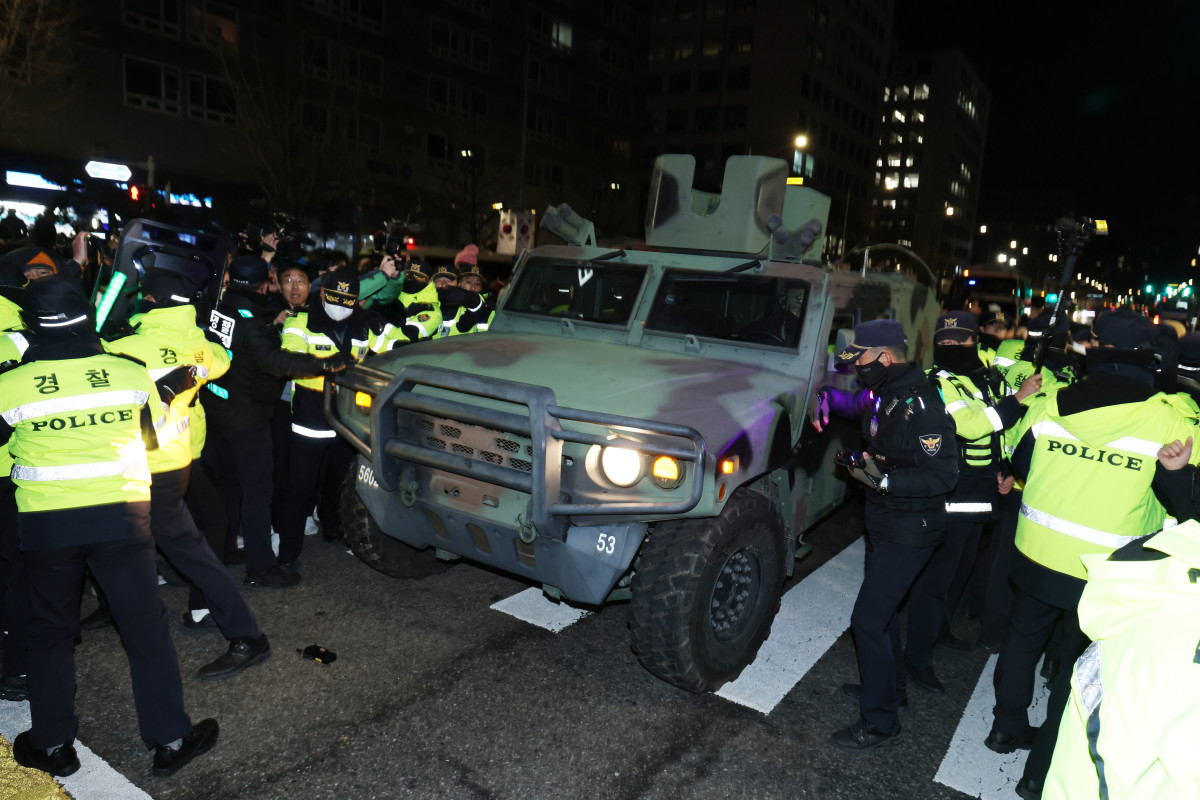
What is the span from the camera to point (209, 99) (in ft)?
80.3

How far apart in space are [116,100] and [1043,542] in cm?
2706

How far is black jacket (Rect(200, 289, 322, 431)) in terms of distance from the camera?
4.41 meters

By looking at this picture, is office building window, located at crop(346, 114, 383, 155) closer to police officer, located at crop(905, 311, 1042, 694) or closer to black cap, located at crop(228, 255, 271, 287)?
black cap, located at crop(228, 255, 271, 287)

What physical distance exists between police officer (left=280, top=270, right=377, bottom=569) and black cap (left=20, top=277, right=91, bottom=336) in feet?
5.99

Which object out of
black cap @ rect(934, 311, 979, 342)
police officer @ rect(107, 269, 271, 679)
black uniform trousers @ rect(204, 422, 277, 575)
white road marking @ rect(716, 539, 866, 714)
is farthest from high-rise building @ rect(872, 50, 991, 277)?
police officer @ rect(107, 269, 271, 679)

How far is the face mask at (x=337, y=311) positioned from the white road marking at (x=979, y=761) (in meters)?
4.11

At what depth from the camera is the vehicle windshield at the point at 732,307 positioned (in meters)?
4.62

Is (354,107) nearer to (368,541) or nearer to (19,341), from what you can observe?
(19,341)

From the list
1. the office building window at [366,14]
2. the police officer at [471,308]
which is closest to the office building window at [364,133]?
the office building window at [366,14]

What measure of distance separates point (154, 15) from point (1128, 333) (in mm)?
28049

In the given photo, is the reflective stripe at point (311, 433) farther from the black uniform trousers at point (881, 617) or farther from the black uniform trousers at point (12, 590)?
the black uniform trousers at point (881, 617)

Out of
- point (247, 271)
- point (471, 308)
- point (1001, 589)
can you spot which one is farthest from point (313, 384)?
point (1001, 589)

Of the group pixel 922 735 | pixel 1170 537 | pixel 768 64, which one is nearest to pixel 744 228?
pixel 922 735

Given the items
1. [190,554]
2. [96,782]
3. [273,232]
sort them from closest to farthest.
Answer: [96,782] < [190,554] < [273,232]
